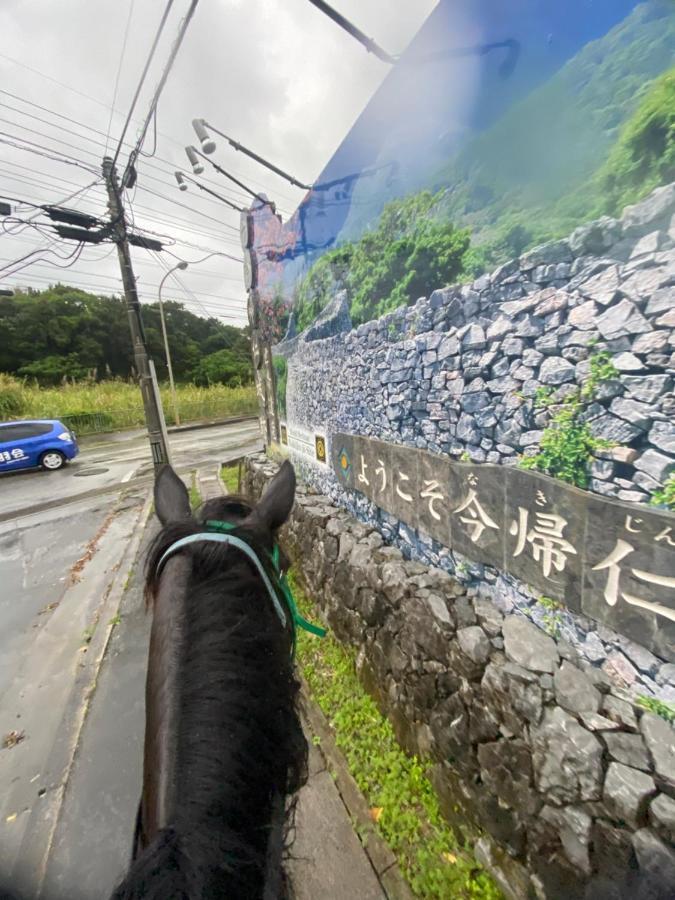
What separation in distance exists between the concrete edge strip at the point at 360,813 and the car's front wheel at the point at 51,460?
1244 cm

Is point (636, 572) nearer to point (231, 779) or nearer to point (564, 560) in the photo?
point (564, 560)

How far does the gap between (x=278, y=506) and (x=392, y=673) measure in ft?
5.65

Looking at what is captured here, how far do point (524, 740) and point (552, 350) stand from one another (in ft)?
5.89

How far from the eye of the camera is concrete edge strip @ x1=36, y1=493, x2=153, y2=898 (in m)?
2.18

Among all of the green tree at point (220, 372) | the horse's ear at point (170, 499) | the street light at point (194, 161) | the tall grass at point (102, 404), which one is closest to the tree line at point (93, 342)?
the green tree at point (220, 372)

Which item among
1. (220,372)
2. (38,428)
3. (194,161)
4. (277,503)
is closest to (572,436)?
(277,503)

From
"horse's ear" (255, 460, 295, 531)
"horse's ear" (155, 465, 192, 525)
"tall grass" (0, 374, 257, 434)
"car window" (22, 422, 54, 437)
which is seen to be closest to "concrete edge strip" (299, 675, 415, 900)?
"horse's ear" (255, 460, 295, 531)

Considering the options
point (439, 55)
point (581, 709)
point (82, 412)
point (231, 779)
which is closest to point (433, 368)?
point (439, 55)

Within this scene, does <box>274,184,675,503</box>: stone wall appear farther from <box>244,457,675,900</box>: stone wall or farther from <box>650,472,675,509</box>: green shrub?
<box>244,457,675,900</box>: stone wall

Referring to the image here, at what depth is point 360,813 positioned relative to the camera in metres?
2.06

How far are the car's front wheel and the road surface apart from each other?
0.82 ft

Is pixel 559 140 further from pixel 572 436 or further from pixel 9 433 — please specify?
pixel 9 433

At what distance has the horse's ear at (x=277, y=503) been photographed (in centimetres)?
160

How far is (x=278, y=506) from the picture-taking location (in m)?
1.66
